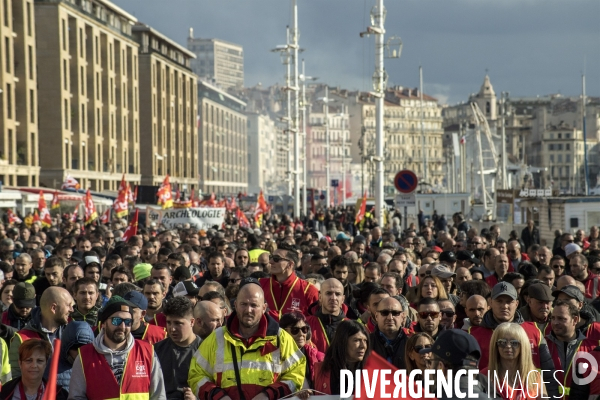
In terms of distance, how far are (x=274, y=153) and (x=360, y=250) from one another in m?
178

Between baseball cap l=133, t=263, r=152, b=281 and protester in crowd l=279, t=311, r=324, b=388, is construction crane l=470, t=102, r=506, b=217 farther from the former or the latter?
protester in crowd l=279, t=311, r=324, b=388

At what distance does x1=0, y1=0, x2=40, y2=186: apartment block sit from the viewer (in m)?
60.6

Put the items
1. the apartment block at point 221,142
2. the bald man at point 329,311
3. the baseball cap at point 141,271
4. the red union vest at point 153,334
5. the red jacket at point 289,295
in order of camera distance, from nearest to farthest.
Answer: the red union vest at point 153,334
the bald man at point 329,311
the red jacket at point 289,295
the baseball cap at point 141,271
the apartment block at point 221,142

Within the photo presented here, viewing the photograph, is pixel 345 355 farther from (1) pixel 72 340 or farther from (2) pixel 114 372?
(1) pixel 72 340

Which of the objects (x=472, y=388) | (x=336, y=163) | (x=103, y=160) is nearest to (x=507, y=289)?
(x=472, y=388)

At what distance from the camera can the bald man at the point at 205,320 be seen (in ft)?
26.2

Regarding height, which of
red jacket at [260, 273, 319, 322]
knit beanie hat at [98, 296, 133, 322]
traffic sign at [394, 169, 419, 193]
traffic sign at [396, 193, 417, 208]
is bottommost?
red jacket at [260, 273, 319, 322]

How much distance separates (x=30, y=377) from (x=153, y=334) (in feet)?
5.65

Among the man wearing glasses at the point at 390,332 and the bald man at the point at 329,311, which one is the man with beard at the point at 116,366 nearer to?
the man wearing glasses at the point at 390,332

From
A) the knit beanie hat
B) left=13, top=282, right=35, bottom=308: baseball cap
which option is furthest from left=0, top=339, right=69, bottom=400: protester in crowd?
left=13, top=282, right=35, bottom=308: baseball cap

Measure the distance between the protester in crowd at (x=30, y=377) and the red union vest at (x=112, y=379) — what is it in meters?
0.25

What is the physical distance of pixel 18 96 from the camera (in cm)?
6456

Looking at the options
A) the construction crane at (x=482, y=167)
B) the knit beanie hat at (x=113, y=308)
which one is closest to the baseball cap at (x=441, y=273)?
the knit beanie hat at (x=113, y=308)

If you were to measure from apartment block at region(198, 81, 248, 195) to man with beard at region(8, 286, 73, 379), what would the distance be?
12191 centimetres
